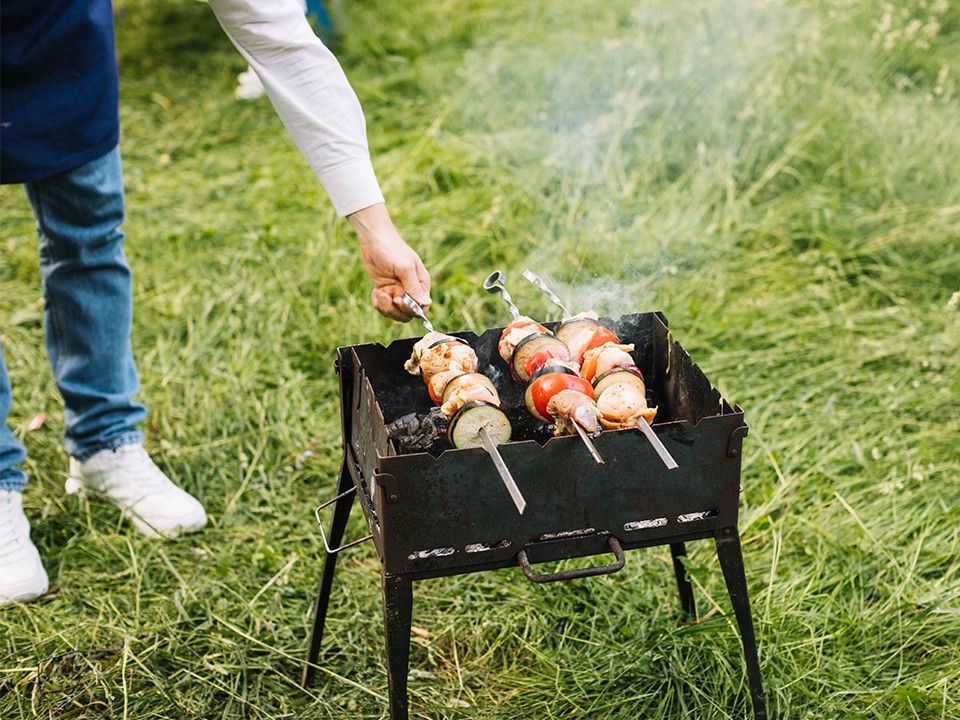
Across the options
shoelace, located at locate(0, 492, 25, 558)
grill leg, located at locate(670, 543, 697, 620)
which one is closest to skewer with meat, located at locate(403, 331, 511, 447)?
grill leg, located at locate(670, 543, 697, 620)

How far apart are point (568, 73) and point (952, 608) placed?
13.5 ft

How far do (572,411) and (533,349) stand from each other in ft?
1.14

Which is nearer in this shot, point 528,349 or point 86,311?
point 528,349

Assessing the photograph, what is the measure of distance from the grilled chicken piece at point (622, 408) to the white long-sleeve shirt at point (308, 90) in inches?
28.6

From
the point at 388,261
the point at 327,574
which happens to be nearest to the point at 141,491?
the point at 327,574

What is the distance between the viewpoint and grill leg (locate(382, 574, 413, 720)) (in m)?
1.97

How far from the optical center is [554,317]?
3.81 meters

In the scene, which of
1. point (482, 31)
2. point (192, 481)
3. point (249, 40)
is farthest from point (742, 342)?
point (482, 31)

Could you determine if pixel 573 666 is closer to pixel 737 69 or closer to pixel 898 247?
pixel 898 247

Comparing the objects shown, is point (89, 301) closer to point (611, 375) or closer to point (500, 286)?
point (500, 286)

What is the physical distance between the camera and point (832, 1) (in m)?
5.58

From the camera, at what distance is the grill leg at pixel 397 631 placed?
6.46 ft

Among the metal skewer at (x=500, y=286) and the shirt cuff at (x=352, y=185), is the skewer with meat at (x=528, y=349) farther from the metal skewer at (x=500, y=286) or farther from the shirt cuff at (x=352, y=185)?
the shirt cuff at (x=352, y=185)

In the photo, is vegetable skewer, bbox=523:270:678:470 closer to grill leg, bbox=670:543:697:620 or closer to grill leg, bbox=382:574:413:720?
grill leg, bbox=382:574:413:720
